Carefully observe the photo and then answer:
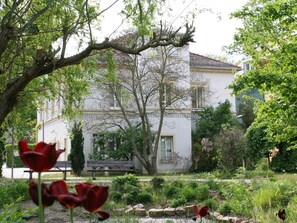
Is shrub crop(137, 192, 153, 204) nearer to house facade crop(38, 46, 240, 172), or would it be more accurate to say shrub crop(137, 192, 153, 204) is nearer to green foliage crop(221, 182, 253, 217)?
green foliage crop(221, 182, 253, 217)

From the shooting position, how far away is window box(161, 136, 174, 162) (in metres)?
28.6

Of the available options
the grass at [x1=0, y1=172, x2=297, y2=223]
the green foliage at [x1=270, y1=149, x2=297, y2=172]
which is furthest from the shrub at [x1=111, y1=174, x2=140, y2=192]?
the green foliage at [x1=270, y1=149, x2=297, y2=172]

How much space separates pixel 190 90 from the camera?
1009 inches

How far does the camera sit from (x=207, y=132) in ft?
95.0

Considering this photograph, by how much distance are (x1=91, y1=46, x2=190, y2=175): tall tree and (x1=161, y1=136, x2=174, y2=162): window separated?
193 centimetres

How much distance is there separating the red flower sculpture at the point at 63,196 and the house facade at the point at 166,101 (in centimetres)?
2210

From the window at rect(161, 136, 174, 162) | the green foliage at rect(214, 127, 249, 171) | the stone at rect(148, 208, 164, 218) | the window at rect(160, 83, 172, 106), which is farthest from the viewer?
the window at rect(161, 136, 174, 162)

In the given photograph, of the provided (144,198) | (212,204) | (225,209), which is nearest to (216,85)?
(144,198)

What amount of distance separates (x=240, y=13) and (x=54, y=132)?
24.7m

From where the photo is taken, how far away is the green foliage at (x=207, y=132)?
2703cm

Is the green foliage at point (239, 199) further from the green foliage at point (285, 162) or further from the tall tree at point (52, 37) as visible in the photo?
the green foliage at point (285, 162)

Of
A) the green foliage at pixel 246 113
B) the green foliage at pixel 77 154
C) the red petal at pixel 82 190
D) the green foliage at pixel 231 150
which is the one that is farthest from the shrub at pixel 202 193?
the green foliage at pixel 246 113

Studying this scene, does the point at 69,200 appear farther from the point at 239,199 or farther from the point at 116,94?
the point at 116,94

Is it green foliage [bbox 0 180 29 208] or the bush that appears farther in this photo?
the bush
